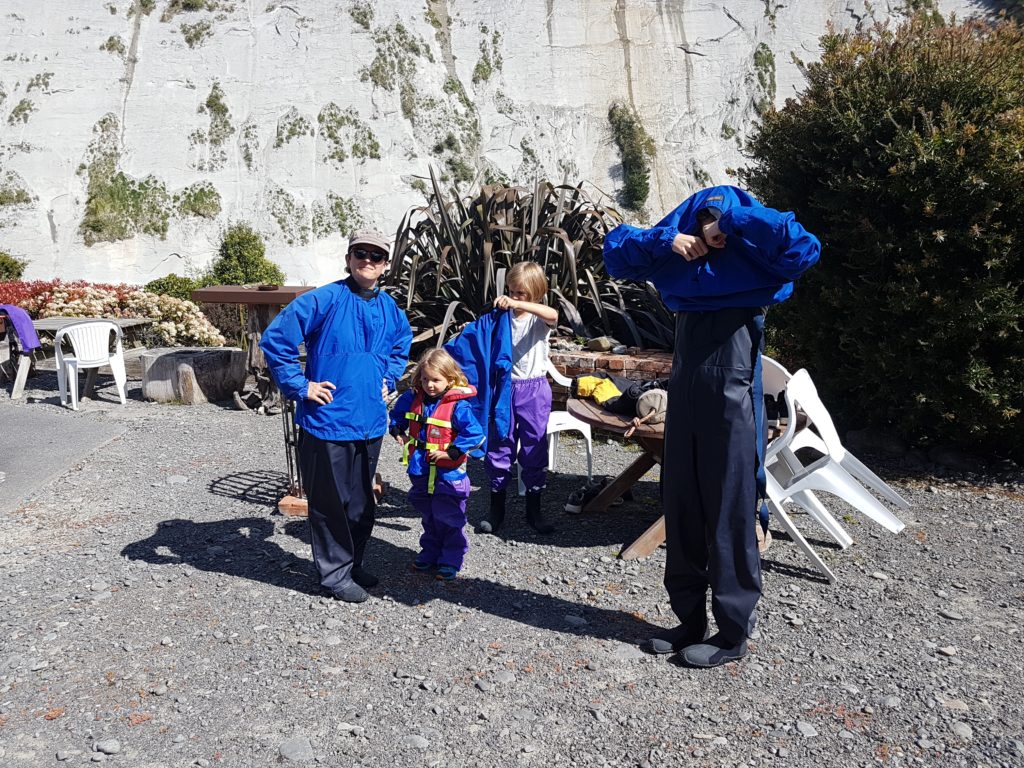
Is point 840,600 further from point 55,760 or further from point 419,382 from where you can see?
point 55,760

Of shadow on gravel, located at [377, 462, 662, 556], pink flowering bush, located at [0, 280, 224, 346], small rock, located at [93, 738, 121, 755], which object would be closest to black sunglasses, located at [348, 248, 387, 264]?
shadow on gravel, located at [377, 462, 662, 556]

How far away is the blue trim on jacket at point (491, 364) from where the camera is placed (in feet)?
14.8

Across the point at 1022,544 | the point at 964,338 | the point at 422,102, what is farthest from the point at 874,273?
the point at 422,102

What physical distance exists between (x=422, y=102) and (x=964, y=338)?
18635mm

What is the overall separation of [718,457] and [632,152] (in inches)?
849

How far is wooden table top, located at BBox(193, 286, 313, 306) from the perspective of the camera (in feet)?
23.5

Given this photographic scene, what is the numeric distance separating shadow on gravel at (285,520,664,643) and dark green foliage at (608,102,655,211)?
20428 mm

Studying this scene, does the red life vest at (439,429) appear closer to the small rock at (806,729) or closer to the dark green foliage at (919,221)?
the small rock at (806,729)

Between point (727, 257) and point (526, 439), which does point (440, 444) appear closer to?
point (526, 439)

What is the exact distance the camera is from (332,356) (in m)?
3.66

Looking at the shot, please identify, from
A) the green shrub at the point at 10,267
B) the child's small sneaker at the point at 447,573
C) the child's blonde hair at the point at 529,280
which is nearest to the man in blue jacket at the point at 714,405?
the child's small sneaker at the point at 447,573

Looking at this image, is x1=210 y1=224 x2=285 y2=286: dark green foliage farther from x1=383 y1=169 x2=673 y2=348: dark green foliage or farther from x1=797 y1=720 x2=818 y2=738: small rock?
x1=797 y1=720 x2=818 y2=738: small rock

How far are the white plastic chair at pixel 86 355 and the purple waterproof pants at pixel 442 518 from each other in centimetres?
545

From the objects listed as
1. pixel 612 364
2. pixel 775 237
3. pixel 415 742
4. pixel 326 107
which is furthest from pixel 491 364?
pixel 326 107
